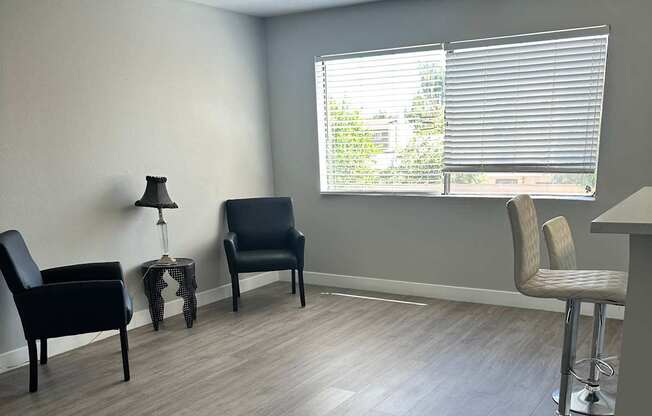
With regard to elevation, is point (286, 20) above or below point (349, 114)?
above

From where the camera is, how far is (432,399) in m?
2.83

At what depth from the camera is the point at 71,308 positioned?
302 cm

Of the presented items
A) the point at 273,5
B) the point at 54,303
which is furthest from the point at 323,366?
the point at 273,5

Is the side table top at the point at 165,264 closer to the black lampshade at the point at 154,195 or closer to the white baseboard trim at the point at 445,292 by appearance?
the black lampshade at the point at 154,195

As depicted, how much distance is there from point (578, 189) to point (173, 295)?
10.8ft

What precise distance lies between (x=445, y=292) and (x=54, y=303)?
3026 mm

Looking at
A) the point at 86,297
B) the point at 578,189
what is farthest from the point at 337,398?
the point at 578,189

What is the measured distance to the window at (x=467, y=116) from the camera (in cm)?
395

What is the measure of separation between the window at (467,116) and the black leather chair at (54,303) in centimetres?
254

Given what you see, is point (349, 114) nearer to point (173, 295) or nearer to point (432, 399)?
point (173, 295)

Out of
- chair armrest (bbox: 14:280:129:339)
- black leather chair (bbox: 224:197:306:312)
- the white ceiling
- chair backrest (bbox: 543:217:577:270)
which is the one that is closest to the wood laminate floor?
chair armrest (bbox: 14:280:129:339)

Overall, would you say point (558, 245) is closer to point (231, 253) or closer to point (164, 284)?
point (231, 253)

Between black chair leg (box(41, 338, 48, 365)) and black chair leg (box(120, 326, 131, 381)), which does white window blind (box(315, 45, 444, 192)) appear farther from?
black chair leg (box(41, 338, 48, 365))

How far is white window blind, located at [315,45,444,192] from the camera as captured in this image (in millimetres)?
4535
